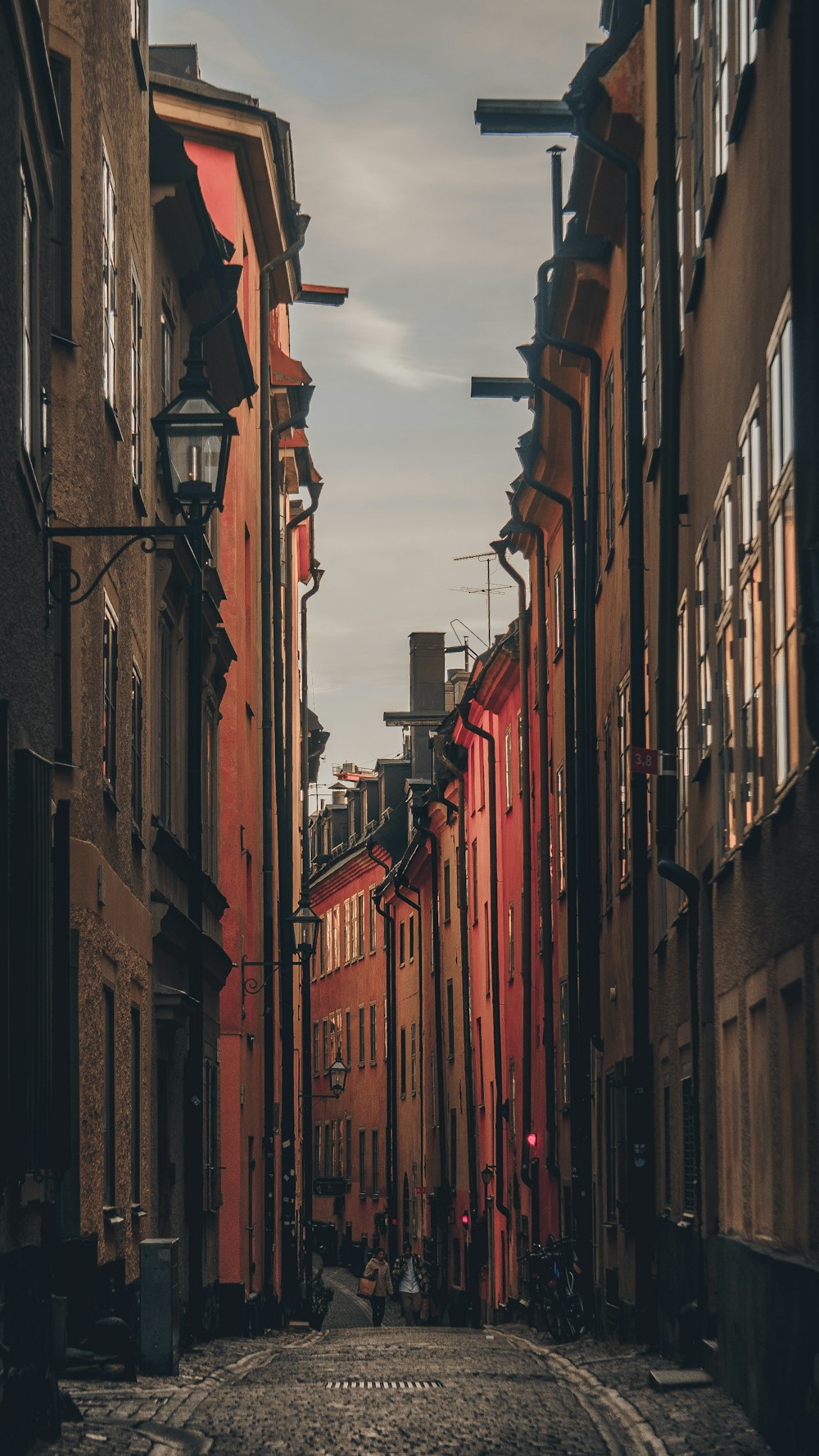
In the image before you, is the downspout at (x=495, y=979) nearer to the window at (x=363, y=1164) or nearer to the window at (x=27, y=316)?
the window at (x=363, y=1164)

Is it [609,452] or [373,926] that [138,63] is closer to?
[609,452]

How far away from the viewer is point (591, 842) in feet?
85.0

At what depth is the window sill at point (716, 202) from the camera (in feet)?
48.6

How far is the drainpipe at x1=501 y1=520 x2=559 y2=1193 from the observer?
31906mm

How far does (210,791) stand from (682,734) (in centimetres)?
1205

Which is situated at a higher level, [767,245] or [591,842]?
[767,245]

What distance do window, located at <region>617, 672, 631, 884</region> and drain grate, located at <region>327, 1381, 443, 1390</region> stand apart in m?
7.07

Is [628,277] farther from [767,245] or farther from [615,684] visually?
[767,245]

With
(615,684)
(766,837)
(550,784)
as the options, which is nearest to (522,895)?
(550,784)

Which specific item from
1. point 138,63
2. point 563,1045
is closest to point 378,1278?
point 563,1045

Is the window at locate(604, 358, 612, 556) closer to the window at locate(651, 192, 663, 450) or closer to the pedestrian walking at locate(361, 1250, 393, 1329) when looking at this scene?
the window at locate(651, 192, 663, 450)

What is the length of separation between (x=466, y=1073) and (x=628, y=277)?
27258 mm

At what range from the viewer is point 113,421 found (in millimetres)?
17953

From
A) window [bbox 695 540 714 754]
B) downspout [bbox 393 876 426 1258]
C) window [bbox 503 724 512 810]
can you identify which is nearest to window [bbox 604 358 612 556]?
window [bbox 695 540 714 754]
